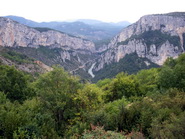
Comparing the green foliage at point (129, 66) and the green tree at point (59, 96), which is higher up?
the green tree at point (59, 96)

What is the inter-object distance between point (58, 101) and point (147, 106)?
924cm

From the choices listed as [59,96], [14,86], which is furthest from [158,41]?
[59,96]

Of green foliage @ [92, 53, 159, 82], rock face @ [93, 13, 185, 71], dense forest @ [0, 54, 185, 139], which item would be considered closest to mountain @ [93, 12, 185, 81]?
rock face @ [93, 13, 185, 71]

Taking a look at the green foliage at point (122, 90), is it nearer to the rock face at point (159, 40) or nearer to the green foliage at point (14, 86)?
the green foliage at point (14, 86)

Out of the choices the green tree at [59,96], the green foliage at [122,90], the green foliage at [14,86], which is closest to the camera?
the green tree at [59,96]

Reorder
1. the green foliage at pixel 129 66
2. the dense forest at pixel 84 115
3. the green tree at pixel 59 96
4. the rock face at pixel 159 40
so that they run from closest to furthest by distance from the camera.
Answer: the dense forest at pixel 84 115 → the green tree at pixel 59 96 → the green foliage at pixel 129 66 → the rock face at pixel 159 40

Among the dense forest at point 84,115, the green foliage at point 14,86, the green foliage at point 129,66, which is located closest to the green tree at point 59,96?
the dense forest at point 84,115

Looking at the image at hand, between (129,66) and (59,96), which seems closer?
(59,96)

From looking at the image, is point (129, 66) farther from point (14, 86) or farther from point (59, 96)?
point (59, 96)

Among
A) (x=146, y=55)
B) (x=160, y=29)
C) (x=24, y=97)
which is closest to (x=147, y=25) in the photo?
(x=160, y=29)

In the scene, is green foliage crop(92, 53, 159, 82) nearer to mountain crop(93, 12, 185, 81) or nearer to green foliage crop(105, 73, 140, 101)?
mountain crop(93, 12, 185, 81)

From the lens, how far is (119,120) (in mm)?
14820

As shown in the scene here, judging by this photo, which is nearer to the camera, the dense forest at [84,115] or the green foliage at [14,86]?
the dense forest at [84,115]

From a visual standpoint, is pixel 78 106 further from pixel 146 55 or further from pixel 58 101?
pixel 146 55
